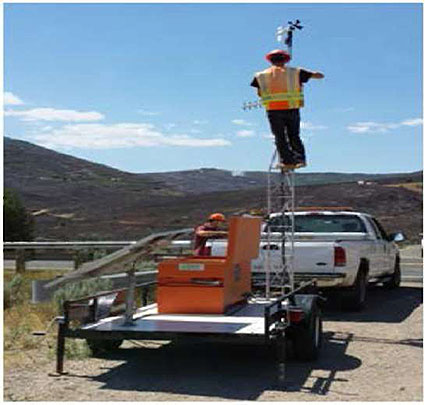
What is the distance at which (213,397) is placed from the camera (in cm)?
688

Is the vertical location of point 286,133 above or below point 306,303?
above

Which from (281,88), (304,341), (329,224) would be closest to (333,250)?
(329,224)

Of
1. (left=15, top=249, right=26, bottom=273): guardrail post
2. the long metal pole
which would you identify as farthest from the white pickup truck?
(left=15, top=249, right=26, bottom=273): guardrail post

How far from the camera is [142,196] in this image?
42594 mm

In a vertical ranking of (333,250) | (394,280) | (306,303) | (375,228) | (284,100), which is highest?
(284,100)

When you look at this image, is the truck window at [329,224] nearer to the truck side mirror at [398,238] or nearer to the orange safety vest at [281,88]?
the truck side mirror at [398,238]

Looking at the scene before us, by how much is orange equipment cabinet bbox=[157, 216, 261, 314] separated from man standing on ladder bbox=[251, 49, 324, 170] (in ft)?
3.39

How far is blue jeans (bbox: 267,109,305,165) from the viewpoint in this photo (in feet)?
30.8

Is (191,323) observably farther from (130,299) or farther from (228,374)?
(130,299)

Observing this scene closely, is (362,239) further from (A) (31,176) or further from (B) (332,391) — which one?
(A) (31,176)

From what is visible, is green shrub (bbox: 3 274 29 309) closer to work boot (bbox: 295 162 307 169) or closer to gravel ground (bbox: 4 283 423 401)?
gravel ground (bbox: 4 283 423 401)

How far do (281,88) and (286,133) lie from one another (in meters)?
0.56

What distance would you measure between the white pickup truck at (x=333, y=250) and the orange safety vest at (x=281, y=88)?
4.88 ft

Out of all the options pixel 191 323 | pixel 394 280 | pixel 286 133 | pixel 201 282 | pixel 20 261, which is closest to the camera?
pixel 191 323
